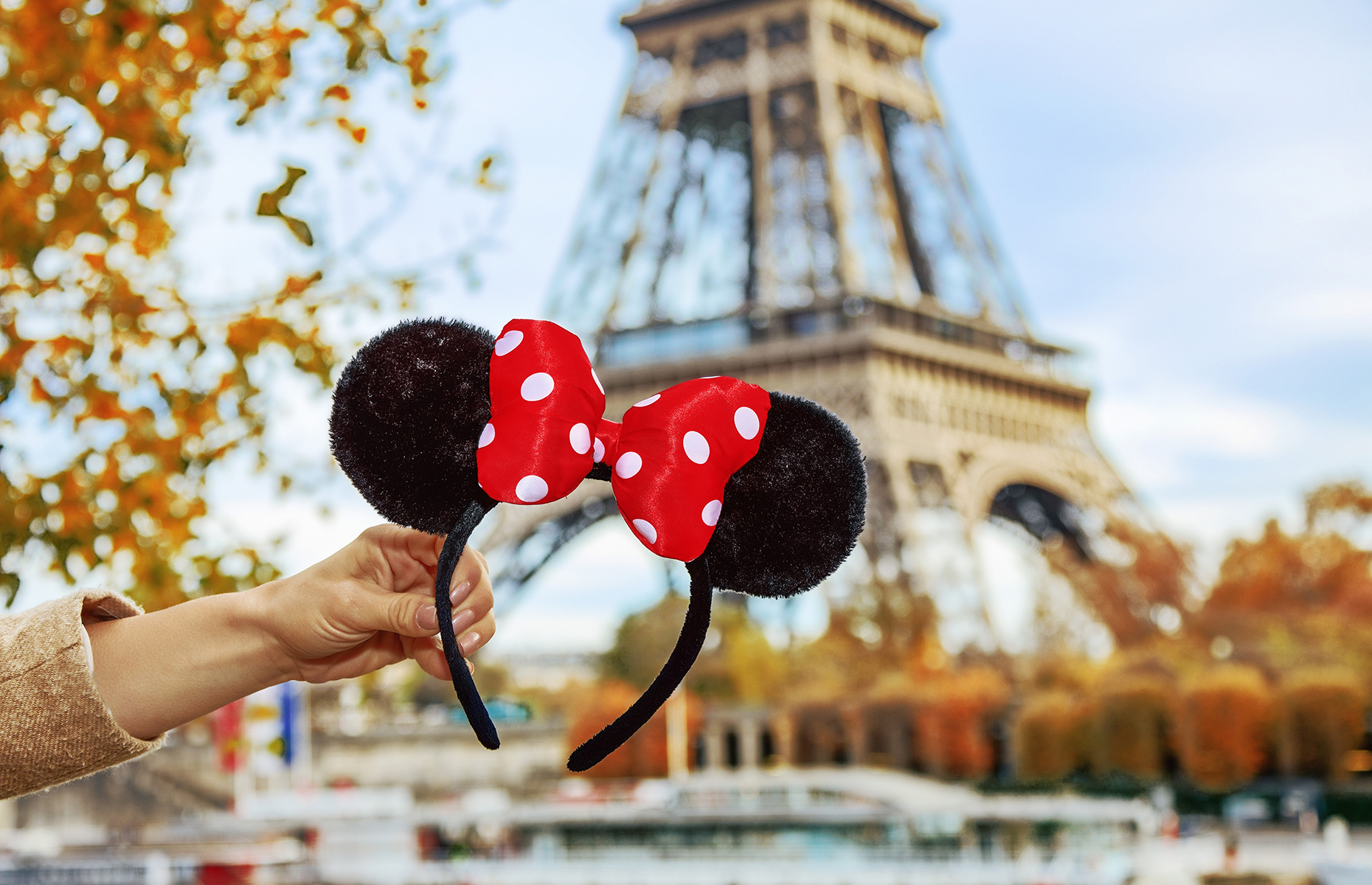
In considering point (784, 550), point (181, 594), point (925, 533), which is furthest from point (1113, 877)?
point (784, 550)

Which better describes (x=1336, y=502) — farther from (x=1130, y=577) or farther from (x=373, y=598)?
(x=373, y=598)

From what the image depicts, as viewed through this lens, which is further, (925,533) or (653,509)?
(925,533)

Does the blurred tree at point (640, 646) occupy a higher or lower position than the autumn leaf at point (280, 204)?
higher

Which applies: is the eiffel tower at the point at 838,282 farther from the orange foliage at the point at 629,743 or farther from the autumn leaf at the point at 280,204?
the autumn leaf at the point at 280,204

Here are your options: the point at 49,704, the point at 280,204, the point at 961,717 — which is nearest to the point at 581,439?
the point at 49,704

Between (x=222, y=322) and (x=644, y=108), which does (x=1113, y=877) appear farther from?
(x=644, y=108)

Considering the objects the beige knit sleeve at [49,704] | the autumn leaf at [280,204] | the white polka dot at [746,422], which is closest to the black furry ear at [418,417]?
the white polka dot at [746,422]
